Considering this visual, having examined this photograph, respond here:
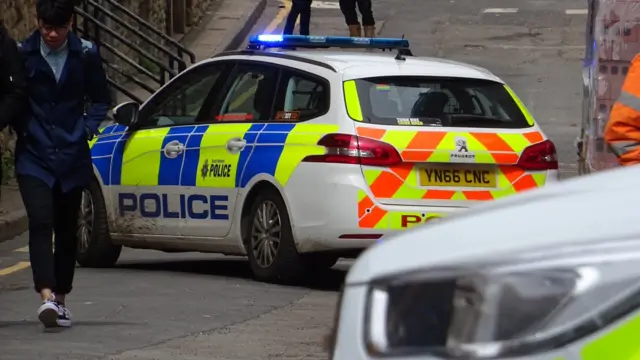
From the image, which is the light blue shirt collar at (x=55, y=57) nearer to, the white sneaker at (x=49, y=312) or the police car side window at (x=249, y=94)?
the white sneaker at (x=49, y=312)

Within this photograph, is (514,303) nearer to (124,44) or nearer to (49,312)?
(49,312)

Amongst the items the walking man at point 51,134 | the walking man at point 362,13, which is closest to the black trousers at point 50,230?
the walking man at point 51,134

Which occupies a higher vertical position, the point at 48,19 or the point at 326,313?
the point at 48,19

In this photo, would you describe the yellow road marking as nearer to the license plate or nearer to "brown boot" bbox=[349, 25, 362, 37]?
the license plate

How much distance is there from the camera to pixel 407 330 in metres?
2.91

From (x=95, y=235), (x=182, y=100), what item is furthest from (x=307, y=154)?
(x=95, y=235)

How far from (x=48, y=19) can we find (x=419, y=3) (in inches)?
788

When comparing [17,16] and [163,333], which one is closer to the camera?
[163,333]

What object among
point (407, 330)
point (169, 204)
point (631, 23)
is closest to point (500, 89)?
point (631, 23)

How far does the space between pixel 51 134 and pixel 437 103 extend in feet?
9.06

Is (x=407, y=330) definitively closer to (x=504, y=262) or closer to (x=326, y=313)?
(x=504, y=262)

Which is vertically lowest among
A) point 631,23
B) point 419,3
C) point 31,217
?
point 419,3

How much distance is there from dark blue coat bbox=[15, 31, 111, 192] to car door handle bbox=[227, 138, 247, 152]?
208 centimetres

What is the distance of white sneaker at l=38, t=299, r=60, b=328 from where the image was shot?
7855 mm
